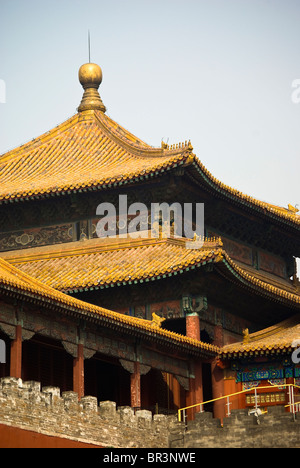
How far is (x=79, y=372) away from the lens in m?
42.8

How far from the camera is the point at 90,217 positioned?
53062mm

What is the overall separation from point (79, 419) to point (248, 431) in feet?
15.9

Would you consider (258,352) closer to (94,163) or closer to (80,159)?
(94,163)

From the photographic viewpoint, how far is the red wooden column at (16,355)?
40.0 meters

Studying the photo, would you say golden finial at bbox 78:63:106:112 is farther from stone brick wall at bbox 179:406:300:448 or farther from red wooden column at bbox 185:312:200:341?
stone brick wall at bbox 179:406:300:448

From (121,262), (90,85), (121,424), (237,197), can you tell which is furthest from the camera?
(90,85)

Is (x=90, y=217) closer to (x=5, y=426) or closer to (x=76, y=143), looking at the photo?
(x=76, y=143)

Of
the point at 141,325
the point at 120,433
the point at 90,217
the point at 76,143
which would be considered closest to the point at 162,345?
the point at 141,325

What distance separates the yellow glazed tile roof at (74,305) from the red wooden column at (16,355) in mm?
1127

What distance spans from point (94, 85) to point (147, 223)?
29.2ft

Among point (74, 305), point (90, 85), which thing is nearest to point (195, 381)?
point (74, 305)

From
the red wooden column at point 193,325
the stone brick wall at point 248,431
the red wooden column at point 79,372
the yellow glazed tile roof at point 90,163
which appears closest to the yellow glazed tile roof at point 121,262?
the red wooden column at point 193,325

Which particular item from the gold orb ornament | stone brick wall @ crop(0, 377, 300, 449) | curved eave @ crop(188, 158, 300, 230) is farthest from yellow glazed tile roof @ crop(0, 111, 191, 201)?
stone brick wall @ crop(0, 377, 300, 449)

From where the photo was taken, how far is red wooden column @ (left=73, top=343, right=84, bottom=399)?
42469 millimetres
